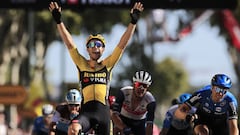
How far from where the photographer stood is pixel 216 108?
12148mm

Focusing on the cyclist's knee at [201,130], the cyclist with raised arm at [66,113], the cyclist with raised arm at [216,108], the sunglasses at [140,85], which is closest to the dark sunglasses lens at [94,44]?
the cyclist with raised arm at [216,108]

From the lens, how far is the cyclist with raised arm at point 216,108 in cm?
1196

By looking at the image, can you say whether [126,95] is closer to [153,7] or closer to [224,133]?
[224,133]

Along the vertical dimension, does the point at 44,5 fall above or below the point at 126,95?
above

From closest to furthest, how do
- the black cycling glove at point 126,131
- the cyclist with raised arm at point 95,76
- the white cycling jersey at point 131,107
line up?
the cyclist with raised arm at point 95,76
the black cycling glove at point 126,131
the white cycling jersey at point 131,107

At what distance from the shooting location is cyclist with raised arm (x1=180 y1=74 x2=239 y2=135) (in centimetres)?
1196

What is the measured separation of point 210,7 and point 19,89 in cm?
1186

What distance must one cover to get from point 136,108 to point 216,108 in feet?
6.99

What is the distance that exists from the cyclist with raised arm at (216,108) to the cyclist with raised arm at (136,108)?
3.36 feet

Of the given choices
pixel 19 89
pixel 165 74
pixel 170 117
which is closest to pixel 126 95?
pixel 170 117

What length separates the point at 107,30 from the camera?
41406mm

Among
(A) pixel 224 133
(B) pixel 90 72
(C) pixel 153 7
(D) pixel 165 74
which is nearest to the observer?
(B) pixel 90 72

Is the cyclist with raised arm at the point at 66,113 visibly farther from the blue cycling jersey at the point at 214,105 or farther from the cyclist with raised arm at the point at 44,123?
the cyclist with raised arm at the point at 44,123

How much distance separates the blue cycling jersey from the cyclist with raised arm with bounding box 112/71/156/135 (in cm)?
114
